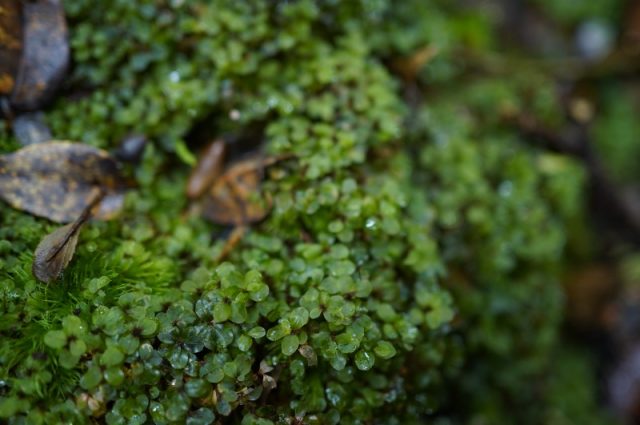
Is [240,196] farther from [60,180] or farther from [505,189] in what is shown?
[505,189]

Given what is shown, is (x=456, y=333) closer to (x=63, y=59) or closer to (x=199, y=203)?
(x=199, y=203)

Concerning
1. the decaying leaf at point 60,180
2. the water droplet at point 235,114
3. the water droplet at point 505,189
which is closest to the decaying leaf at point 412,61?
the water droplet at point 505,189

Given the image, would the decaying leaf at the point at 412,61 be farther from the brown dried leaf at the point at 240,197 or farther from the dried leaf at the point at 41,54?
the dried leaf at the point at 41,54

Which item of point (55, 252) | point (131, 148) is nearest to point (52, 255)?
point (55, 252)

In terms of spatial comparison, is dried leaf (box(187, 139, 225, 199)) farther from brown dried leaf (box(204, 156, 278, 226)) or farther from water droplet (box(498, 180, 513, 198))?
water droplet (box(498, 180, 513, 198))

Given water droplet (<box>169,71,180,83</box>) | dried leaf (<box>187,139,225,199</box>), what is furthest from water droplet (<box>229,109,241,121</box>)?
water droplet (<box>169,71,180,83</box>)

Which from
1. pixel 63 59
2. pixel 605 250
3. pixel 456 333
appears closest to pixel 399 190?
pixel 456 333
